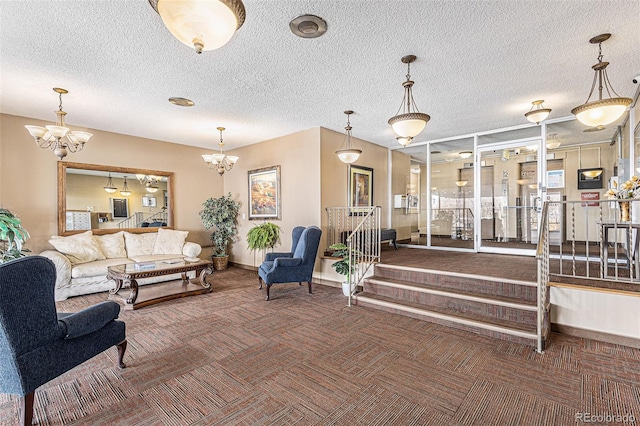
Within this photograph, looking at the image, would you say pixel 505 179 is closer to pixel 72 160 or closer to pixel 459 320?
pixel 459 320

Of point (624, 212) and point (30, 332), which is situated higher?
point (624, 212)

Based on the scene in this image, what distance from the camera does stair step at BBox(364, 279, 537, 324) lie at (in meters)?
3.40

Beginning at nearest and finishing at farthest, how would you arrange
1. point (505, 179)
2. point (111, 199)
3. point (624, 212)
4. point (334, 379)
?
point (334, 379)
point (624, 212)
point (111, 199)
point (505, 179)

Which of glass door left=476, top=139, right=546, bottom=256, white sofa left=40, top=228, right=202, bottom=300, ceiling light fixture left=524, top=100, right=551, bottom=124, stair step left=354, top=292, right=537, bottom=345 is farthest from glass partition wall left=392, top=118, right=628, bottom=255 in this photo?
white sofa left=40, top=228, right=202, bottom=300

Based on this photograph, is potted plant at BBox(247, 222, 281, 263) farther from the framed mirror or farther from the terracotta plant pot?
the framed mirror

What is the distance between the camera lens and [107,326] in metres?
2.48

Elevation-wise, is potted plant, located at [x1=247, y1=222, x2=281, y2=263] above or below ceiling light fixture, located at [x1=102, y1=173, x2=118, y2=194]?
below

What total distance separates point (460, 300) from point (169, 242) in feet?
18.5

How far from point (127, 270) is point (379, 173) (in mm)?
5645

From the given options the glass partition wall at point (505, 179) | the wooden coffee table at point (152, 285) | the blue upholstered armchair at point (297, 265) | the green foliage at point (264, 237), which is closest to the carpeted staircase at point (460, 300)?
the blue upholstered armchair at point (297, 265)

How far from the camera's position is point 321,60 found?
126 inches

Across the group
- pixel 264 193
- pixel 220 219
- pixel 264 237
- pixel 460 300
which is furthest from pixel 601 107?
pixel 220 219

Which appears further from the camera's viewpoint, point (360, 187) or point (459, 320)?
point (360, 187)

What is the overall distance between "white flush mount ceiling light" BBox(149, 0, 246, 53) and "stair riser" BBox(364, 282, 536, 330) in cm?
380
